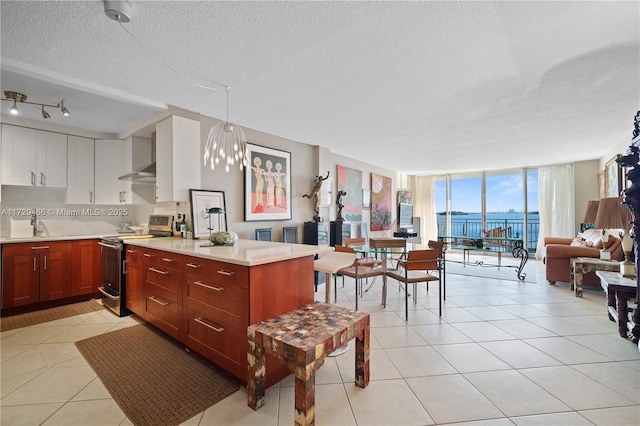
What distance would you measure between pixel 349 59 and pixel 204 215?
2459 mm

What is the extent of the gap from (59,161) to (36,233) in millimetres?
1041

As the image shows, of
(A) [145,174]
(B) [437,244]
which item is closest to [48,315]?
(A) [145,174]

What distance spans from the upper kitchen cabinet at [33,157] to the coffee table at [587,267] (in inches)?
293

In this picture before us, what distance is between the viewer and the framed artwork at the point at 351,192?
19.7ft

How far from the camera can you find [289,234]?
4.60 meters

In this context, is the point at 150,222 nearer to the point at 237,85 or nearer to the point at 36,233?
the point at 36,233

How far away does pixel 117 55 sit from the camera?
222cm

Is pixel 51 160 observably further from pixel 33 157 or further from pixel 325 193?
pixel 325 193

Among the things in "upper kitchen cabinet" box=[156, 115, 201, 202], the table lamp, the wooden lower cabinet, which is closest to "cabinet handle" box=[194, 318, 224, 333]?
"upper kitchen cabinet" box=[156, 115, 201, 202]

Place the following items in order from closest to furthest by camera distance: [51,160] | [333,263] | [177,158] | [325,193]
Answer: [333,263] < [177,158] < [51,160] < [325,193]

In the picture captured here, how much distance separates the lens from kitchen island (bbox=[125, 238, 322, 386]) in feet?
5.72

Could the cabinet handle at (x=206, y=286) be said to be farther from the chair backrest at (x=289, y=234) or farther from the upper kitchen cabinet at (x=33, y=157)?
the upper kitchen cabinet at (x=33, y=157)

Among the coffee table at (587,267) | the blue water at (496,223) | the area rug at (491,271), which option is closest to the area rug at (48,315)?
the area rug at (491,271)

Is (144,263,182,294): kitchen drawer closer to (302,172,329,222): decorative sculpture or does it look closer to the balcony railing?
(302,172,329,222): decorative sculpture
